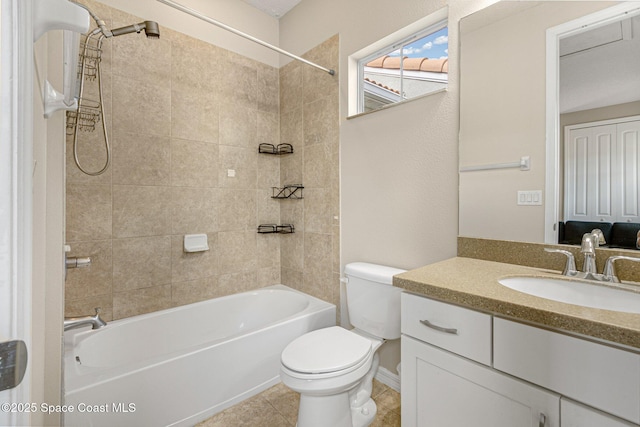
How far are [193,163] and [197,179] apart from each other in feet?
0.41

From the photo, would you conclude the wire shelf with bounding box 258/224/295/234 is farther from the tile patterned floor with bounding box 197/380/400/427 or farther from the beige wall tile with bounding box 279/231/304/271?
the tile patterned floor with bounding box 197/380/400/427

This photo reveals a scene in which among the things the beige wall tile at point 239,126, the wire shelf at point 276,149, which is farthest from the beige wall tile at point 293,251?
the beige wall tile at point 239,126

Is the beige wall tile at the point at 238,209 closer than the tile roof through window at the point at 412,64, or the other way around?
the tile roof through window at the point at 412,64

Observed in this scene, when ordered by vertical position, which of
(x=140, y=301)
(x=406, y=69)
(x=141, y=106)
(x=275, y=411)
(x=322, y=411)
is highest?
(x=406, y=69)

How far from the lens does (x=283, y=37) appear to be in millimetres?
2648

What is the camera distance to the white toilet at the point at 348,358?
125 cm

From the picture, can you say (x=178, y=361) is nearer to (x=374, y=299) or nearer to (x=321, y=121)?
(x=374, y=299)

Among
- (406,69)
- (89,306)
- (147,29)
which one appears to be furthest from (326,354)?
(147,29)

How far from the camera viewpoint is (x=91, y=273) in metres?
1.80

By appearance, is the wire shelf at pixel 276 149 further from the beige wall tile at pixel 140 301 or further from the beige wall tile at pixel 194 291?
the beige wall tile at pixel 140 301

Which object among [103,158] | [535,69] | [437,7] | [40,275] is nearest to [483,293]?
[535,69]

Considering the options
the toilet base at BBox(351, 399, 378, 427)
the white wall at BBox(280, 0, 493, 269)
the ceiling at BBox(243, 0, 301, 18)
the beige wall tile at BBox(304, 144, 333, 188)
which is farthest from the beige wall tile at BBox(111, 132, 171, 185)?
the toilet base at BBox(351, 399, 378, 427)

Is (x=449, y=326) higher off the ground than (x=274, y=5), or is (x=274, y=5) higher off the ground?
(x=274, y=5)

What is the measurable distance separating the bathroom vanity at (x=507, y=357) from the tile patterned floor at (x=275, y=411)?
2.05 ft
